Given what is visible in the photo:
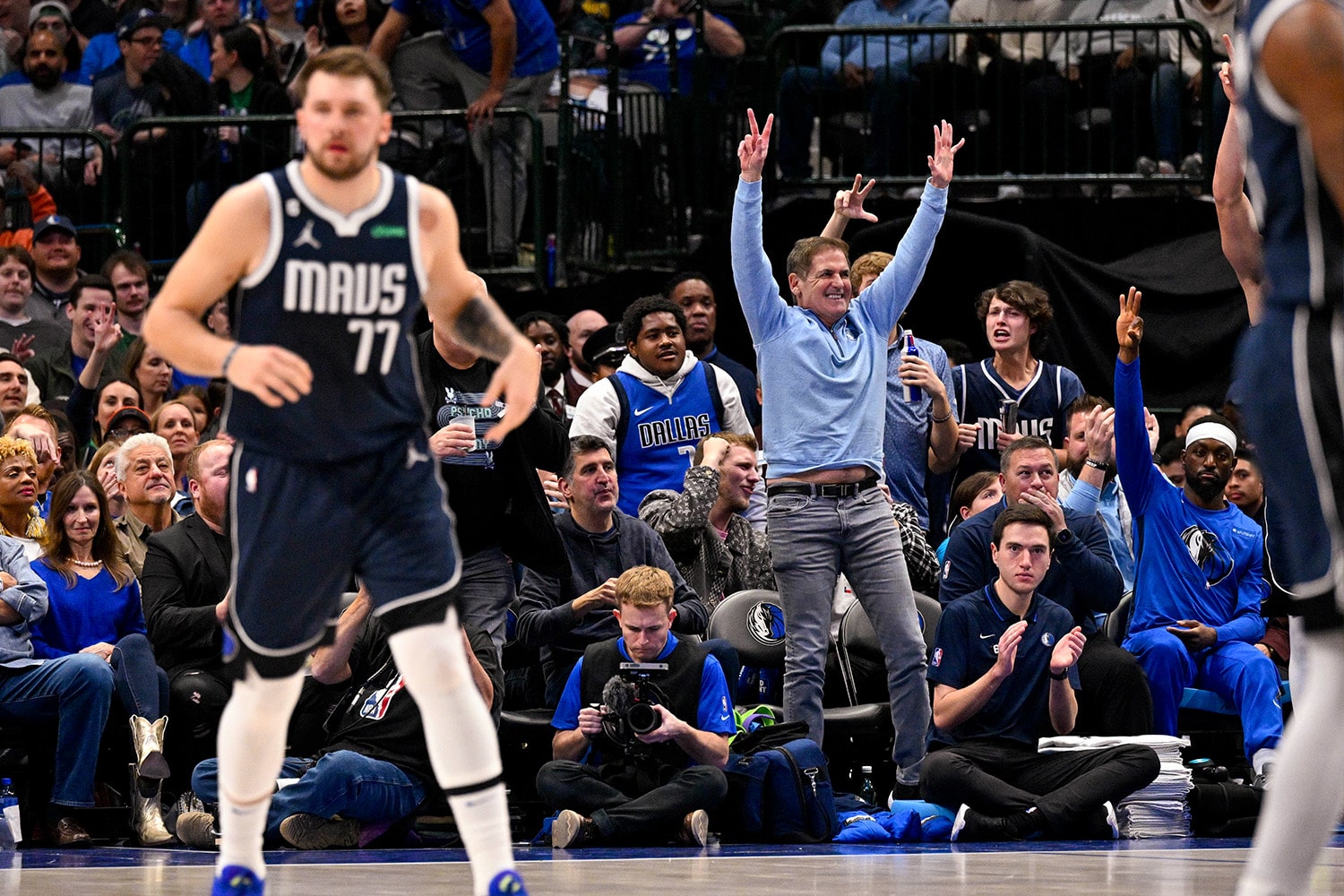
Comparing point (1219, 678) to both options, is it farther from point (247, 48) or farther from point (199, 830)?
point (247, 48)

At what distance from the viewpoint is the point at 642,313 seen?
9.73 meters

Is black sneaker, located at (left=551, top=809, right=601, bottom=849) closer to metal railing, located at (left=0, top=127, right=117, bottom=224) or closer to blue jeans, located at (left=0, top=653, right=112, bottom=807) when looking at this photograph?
blue jeans, located at (left=0, top=653, right=112, bottom=807)

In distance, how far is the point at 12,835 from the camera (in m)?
7.96

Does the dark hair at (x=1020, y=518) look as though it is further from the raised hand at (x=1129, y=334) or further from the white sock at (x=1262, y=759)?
the white sock at (x=1262, y=759)

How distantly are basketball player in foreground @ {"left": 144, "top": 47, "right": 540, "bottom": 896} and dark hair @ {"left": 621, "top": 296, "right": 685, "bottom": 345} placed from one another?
4.86 metres

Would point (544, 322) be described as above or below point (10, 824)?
above

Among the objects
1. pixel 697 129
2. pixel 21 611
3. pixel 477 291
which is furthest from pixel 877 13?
pixel 477 291

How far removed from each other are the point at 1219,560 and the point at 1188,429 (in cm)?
125

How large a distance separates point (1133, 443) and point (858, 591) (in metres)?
1.55

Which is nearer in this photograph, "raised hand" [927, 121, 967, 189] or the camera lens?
the camera lens

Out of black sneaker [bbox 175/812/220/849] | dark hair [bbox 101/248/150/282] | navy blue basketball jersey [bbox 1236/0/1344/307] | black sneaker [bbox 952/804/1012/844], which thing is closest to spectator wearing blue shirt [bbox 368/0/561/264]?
dark hair [bbox 101/248/150/282]

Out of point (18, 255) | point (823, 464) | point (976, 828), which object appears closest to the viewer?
point (976, 828)

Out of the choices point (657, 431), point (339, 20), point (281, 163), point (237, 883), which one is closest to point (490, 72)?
point (339, 20)

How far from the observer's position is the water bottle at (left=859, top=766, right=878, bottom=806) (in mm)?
8859
